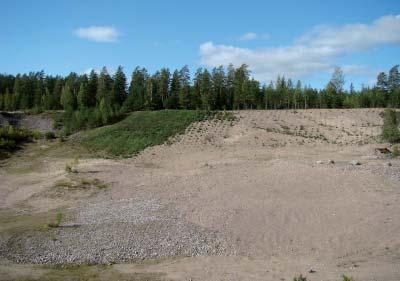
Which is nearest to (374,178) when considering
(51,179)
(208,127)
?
(51,179)

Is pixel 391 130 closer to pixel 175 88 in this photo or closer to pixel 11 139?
pixel 175 88

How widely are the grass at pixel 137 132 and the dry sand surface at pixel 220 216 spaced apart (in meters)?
8.09

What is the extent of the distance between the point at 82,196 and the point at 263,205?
51.9 feet

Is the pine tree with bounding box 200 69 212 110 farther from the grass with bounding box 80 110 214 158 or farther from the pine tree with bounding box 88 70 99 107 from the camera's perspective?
the pine tree with bounding box 88 70 99 107

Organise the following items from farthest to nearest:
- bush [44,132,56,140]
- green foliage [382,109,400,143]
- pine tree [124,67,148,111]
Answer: pine tree [124,67,148,111] < bush [44,132,56,140] < green foliage [382,109,400,143]

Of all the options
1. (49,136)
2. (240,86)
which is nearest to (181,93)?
(240,86)

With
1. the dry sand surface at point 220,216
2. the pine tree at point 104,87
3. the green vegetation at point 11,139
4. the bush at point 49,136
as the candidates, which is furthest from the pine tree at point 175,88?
the dry sand surface at point 220,216

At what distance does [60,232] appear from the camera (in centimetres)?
2586

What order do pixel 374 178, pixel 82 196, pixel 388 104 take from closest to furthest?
1. pixel 374 178
2. pixel 82 196
3. pixel 388 104

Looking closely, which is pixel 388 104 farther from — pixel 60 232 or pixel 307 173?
pixel 60 232

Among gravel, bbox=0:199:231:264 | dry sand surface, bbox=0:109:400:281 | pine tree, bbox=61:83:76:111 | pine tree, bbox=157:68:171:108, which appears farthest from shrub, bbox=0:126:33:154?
gravel, bbox=0:199:231:264

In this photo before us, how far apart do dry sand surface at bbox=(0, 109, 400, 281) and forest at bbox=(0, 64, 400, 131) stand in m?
38.8

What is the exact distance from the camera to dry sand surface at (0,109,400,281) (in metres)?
21.2

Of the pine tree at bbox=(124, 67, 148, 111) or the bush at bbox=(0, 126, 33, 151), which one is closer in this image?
the bush at bbox=(0, 126, 33, 151)
